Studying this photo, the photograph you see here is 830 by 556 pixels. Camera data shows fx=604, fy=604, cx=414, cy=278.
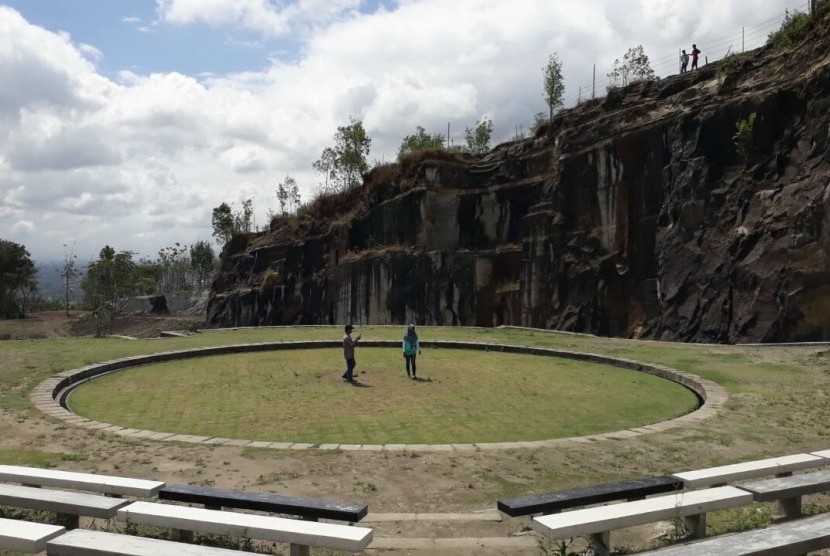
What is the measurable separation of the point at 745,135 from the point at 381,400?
66.3ft

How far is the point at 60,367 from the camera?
1465 cm

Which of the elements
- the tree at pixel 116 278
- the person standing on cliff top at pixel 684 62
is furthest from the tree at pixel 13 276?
the person standing on cliff top at pixel 684 62

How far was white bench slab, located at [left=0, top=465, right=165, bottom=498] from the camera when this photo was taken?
209 inches

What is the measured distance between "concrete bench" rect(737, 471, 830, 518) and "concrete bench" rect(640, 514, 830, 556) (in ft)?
1.30

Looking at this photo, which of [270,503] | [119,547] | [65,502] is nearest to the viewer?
[119,547]

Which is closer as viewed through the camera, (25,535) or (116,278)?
(25,535)

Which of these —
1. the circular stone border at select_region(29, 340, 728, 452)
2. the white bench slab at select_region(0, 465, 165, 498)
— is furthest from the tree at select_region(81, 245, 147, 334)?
the white bench slab at select_region(0, 465, 165, 498)

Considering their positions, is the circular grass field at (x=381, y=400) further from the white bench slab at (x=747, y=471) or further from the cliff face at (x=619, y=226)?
the cliff face at (x=619, y=226)

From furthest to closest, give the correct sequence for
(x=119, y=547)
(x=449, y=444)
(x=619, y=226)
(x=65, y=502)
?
(x=619, y=226) → (x=449, y=444) → (x=65, y=502) → (x=119, y=547)

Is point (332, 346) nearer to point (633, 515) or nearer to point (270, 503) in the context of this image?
point (270, 503)

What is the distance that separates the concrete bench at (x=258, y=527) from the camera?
418 cm

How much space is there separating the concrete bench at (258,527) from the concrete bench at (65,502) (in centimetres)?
14

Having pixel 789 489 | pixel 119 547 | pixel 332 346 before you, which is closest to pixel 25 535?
pixel 119 547

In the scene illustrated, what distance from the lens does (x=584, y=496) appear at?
5141mm
